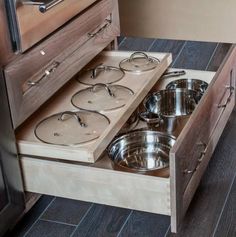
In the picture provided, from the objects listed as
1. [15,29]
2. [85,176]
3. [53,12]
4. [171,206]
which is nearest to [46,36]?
[53,12]

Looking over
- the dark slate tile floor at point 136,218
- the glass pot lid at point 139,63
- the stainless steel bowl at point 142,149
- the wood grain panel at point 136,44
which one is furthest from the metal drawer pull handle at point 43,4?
the wood grain panel at point 136,44

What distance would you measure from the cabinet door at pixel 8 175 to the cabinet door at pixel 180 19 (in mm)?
1579

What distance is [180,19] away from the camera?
280 cm

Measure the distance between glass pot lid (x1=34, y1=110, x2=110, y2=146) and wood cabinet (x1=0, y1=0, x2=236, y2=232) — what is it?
26 mm

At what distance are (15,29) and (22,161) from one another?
0.33 m

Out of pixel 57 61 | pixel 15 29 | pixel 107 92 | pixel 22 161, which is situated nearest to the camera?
pixel 15 29

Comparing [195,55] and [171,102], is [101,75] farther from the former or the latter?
[195,55]

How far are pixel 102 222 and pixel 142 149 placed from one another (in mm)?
230

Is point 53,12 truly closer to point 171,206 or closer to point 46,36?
point 46,36

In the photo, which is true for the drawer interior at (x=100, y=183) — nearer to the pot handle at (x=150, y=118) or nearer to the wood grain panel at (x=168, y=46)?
the pot handle at (x=150, y=118)

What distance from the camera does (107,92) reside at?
1.71 meters

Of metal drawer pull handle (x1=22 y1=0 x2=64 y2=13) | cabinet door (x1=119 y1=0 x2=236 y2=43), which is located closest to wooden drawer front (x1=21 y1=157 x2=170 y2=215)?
metal drawer pull handle (x1=22 y1=0 x2=64 y2=13)

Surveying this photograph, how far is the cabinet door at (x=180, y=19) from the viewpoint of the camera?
107 inches

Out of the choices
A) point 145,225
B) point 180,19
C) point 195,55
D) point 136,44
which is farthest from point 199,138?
point 180,19
